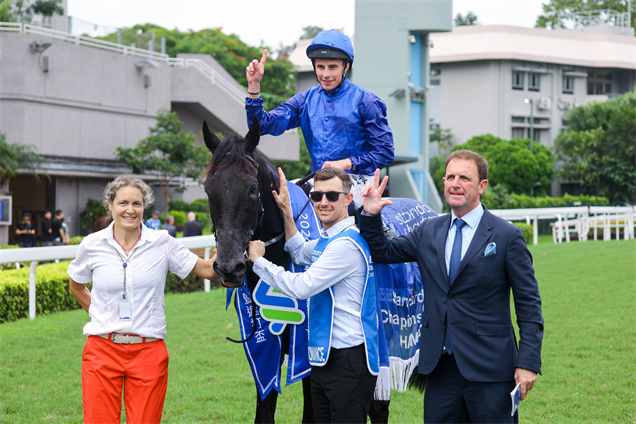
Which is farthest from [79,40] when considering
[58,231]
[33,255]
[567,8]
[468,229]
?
[567,8]

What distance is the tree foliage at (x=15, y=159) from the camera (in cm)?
1599

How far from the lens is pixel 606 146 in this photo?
35031mm

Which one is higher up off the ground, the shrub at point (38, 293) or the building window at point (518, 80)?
the building window at point (518, 80)

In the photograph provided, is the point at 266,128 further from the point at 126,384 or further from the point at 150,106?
the point at 150,106

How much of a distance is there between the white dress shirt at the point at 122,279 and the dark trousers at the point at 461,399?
1414mm

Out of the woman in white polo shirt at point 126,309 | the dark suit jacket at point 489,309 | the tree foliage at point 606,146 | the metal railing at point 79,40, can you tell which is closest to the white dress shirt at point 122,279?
the woman in white polo shirt at point 126,309

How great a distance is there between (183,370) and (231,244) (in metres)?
3.58

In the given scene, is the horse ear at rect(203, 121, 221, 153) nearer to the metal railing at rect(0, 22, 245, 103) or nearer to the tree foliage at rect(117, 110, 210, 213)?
the tree foliage at rect(117, 110, 210, 213)

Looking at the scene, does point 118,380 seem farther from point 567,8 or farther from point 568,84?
point 567,8

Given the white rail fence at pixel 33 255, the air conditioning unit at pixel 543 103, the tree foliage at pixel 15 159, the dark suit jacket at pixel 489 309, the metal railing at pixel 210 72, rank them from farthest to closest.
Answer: the air conditioning unit at pixel 543 103 → the metal railing at pixel 210 72 → the tree foliage at pixel 15 159 → the white rail fence at pixel 33 255 → the dark suit jacket at pixel 489 309

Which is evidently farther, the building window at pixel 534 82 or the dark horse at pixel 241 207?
the building window at pixel 534 82

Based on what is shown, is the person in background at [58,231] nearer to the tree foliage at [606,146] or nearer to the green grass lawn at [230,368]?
the green grass lawn at [230,368]

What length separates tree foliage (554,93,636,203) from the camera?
34.1 metres

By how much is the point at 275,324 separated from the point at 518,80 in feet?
128
